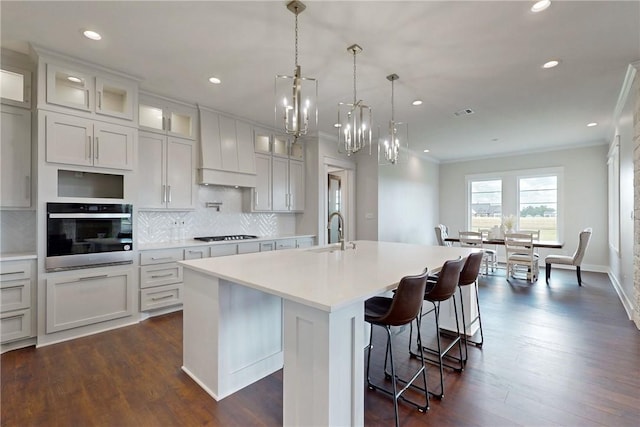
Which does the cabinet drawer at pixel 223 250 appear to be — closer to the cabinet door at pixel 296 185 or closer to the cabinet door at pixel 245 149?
the cabinet door at pixel 245 149

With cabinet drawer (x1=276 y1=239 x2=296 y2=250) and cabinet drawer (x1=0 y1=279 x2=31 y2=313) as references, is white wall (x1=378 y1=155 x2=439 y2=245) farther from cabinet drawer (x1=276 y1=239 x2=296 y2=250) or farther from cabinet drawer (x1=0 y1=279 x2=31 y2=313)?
cabinet drawer (x1=0 y1=279 x2=31 y2=313)

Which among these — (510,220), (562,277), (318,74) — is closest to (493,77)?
(318,74)

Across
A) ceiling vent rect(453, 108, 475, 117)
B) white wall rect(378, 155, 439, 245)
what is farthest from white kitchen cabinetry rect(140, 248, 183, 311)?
ceiling vent rect(453, 108, 475, 117)

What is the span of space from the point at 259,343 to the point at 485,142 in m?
6.30

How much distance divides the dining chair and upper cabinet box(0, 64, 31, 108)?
716 cm

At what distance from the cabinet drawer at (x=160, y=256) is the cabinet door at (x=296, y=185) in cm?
227

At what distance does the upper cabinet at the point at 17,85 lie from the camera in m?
2.94

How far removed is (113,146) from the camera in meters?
3.23

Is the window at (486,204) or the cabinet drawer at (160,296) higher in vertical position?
the window at (486,204)

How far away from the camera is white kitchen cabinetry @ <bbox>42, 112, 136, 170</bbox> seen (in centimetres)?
286

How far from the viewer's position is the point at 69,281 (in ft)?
9.68

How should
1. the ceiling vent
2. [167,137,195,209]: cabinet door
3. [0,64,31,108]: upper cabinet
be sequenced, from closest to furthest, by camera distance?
[0,64,31,108]: upper cabinet
[167,137,195,209]: cabinet door
the ceiling vent

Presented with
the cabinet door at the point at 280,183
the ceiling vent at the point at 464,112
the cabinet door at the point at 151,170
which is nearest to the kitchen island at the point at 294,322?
the cabinet door at the point at 151,170

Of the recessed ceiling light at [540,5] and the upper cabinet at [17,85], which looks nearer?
the recessed ceiling light at [540,5]
